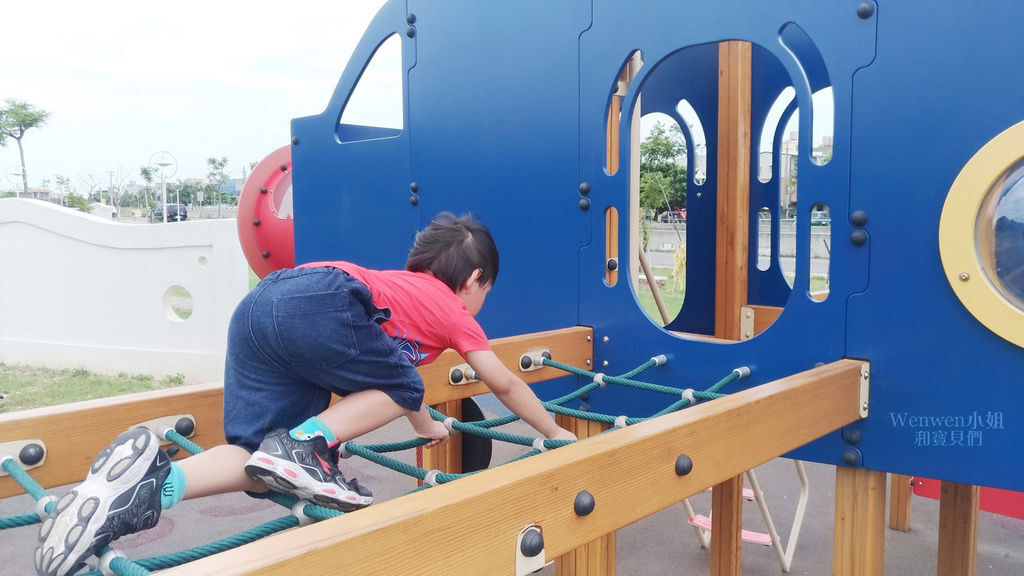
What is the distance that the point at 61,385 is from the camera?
6.91 meters

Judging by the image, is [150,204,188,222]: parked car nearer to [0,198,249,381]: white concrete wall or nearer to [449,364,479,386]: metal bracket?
[0,198,249,381]: white concrete wall

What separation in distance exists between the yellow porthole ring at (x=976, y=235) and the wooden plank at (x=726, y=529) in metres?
1.02

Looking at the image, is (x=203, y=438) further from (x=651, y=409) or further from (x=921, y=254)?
(x=921, y=254)

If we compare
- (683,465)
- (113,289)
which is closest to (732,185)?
(683,465)

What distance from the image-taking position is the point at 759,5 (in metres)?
2.01

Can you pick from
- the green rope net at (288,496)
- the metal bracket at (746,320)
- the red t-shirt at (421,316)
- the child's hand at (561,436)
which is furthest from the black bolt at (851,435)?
the metal bracket at (746,320)

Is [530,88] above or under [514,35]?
under

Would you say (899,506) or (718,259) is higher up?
(718,259)

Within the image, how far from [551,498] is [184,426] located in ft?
3.17

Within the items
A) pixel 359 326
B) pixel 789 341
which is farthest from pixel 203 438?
pixel 789 341

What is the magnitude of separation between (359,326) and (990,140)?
143 cm

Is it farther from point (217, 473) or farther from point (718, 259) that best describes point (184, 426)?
point (718, 259)

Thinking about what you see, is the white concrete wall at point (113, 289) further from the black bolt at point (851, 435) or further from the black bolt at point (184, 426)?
the black bolt at point (851, 435)

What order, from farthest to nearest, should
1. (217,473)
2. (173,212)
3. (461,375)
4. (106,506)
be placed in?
(173,212), (461,375), (217,473), (106,506)
